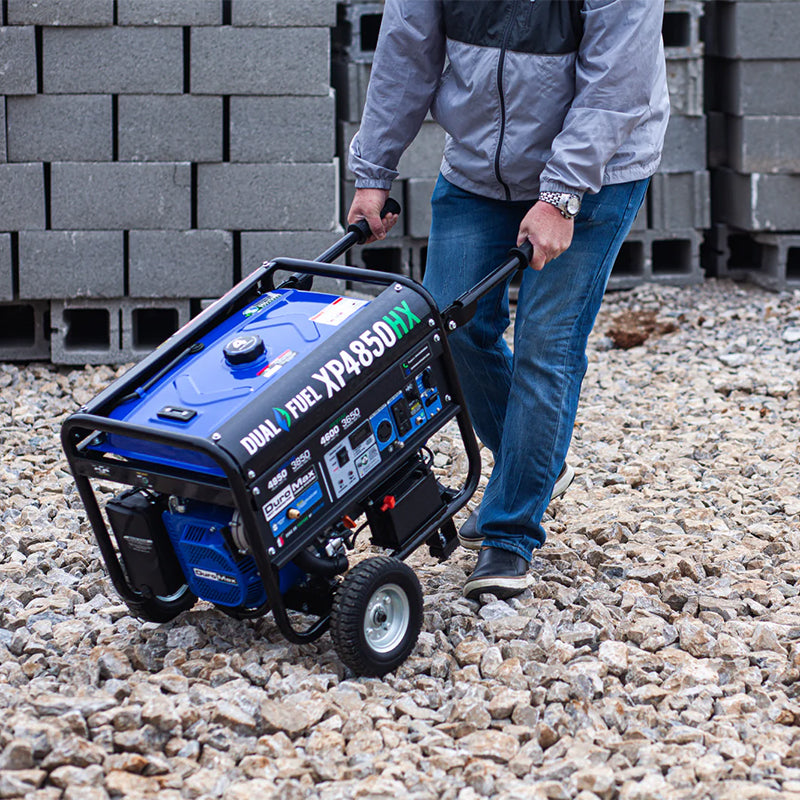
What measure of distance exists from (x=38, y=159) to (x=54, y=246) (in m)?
0.43

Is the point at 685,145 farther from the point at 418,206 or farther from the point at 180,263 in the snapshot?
the point at 180,263

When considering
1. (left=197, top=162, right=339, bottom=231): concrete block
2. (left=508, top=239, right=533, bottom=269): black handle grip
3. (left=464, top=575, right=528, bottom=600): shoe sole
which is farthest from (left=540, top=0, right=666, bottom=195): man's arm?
(left=197, top=162, right=339, bottom=231): concrete block

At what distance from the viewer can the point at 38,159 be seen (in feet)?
18.9

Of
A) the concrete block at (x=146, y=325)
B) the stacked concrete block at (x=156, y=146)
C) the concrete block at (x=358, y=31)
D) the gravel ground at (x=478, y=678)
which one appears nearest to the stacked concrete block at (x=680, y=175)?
the concrete block at (x=358, y=31)

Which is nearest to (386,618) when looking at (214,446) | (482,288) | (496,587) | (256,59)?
(496,587)

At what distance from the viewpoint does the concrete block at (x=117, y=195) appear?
18.9 ft

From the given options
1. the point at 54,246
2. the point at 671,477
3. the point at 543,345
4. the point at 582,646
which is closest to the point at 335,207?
the point at 54,246

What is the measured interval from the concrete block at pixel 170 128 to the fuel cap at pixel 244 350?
3280 mm

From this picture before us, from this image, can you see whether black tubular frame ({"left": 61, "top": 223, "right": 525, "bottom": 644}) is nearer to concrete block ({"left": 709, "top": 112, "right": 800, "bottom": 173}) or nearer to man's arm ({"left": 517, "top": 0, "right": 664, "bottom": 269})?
man's arm ({"left": 517, "top": 0, "right": 664, "bottom": 269})

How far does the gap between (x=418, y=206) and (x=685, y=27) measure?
196 cm

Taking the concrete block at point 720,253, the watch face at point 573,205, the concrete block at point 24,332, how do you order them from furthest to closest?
the concrete block at point 720,253 < the concrete block at point 24,332 < the watch face at point 573,205

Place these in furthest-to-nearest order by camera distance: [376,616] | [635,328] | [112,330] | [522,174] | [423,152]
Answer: [423,152] < [635,328] < [112,330] < [522,174] < [376,616]

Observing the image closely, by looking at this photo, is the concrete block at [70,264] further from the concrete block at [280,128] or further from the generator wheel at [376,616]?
the generator wheel at [376,616]

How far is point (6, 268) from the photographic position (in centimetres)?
582
